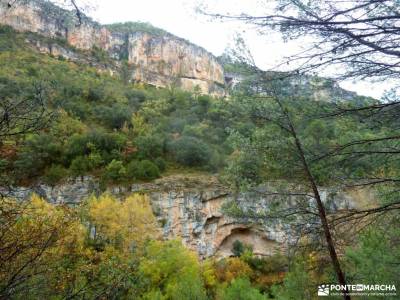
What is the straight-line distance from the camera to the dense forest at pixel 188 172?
12.4ft

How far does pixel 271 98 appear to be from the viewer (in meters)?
6.35

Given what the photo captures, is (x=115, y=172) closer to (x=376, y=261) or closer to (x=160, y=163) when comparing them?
(x=160, y=163)

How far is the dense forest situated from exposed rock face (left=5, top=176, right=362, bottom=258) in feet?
3.01

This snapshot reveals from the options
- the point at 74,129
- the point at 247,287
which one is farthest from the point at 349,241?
the point at 74,129

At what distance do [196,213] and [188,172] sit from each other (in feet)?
17.6

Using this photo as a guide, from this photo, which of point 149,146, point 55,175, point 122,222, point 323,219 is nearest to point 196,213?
point 122,222

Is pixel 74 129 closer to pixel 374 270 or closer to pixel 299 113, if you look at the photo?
pixel 374 270

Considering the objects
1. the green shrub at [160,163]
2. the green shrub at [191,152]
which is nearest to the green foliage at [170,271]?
the green shrub at [160,163]

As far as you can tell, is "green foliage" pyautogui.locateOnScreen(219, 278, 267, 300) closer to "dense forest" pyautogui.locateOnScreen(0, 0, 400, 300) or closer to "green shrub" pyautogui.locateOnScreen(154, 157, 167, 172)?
"dense forest" pyautogui.locateOnScreen(0, 0, 400, 300)

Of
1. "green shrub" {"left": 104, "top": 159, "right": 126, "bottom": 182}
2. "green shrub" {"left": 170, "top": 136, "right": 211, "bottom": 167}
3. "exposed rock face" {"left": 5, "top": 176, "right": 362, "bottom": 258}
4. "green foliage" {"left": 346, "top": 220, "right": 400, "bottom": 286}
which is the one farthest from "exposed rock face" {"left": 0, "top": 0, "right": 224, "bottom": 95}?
"green foliage" {"left": 346, "top": 220, "right": 400, "bottom": 286}

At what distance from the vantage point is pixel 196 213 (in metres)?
21.8

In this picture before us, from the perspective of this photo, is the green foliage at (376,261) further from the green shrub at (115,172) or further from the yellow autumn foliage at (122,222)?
the green shrub at (115,172)

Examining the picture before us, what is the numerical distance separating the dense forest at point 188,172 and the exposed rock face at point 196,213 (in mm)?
919

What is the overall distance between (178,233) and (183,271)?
7.29 m
